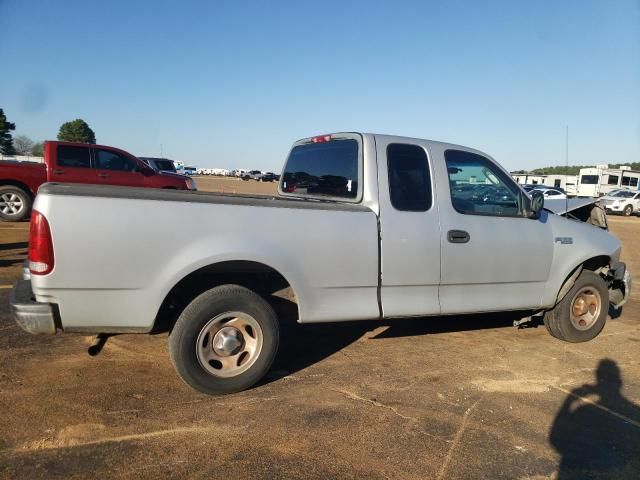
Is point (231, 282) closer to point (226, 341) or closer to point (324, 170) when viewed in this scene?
point (226, 341)

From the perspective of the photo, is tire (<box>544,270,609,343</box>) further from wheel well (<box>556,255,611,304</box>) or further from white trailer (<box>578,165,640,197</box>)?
white trailer (<box>578,165,640,197</box>)

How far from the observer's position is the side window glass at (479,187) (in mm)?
4379

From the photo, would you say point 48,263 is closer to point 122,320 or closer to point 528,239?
point 122,320

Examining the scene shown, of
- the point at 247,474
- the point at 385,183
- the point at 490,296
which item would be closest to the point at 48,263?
the point at 247,474

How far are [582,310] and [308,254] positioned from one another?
3.37 meters

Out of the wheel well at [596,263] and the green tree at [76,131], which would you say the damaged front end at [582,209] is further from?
the green tree at [76,131]

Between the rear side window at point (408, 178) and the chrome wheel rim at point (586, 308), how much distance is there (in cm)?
230

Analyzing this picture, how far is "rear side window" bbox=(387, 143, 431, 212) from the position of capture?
4078 millimetres

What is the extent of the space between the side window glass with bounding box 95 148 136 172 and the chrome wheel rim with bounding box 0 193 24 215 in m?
1.94

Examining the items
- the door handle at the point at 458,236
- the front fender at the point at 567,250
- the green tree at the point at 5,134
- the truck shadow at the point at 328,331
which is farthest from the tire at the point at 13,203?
the green tree at the point at 5,134

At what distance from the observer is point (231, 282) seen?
3723mm

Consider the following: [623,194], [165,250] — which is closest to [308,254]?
[165,250]

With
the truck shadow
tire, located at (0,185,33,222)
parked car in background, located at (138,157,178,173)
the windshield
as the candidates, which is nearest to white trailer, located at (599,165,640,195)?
the windshield

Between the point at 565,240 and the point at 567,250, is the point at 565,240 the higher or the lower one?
the higher one
